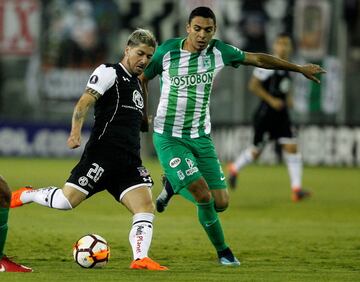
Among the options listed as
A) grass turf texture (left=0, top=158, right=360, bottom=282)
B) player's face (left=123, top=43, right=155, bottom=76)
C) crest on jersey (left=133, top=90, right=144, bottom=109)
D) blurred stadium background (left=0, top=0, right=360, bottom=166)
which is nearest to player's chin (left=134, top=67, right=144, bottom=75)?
player's face (left=123, top=43, right=155, bottom=76)

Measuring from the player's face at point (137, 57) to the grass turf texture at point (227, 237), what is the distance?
1621mm

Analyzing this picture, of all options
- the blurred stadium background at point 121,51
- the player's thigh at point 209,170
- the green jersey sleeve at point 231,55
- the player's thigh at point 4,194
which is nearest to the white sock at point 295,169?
the player's thigh at point 209,170

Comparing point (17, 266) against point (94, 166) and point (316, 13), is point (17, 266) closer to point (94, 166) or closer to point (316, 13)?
point (94, 166)

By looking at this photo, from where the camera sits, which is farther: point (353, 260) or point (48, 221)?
point (48, 221)

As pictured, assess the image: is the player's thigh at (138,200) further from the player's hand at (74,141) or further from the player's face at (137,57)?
the player's face at (137,57)

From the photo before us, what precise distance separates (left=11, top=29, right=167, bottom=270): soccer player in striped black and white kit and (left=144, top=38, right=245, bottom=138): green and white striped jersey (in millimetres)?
808

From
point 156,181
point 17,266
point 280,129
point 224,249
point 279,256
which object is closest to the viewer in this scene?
point 17,266

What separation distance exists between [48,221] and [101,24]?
55.0 feet

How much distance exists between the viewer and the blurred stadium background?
28.4 meters

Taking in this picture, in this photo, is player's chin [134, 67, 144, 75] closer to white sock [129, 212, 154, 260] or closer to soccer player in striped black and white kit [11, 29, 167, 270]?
soccer player in striped black and white kit [11, 29, 167, 270]

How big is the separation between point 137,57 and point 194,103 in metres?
1.13

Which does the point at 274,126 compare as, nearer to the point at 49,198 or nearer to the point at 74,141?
the point at 49,198

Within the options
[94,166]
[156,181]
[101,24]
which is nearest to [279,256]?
[94,166]

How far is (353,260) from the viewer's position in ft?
33.9
